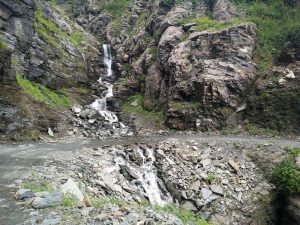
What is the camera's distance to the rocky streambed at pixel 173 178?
12.5 metres

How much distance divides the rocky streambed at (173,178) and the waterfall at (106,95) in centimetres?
1041

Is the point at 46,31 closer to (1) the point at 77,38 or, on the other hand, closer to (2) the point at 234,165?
Result: (1) the point at 77,38

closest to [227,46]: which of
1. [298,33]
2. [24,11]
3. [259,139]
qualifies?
[298,33]

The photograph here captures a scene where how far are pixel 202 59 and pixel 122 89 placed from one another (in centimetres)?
1189

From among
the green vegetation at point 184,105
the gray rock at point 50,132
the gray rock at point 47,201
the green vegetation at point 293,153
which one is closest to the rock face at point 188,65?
the green vegetation at point 184,105

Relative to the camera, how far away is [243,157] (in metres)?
19.8

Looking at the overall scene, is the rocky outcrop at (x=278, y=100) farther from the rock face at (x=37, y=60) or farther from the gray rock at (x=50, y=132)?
the rock face at (x=37, y=60)

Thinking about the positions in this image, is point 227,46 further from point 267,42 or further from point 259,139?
point 259,139

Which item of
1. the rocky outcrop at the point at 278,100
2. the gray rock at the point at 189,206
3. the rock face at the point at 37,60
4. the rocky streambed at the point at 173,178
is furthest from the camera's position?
the rocky outcrop at the point at 278,100

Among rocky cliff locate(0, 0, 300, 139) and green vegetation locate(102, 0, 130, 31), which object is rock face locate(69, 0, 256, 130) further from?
green vegetation locate(102, 0, 130, 31)

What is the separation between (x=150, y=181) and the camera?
18.3m

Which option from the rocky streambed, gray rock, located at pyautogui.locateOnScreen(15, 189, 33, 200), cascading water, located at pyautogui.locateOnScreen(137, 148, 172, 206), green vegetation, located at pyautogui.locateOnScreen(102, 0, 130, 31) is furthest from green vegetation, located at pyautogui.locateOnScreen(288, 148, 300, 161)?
green vegetation, located at pyautogui.locateOnScreen(102, 0, 130, 31)

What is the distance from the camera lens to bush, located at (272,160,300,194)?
54.7 feet

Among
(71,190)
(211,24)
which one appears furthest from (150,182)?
(211,24)
